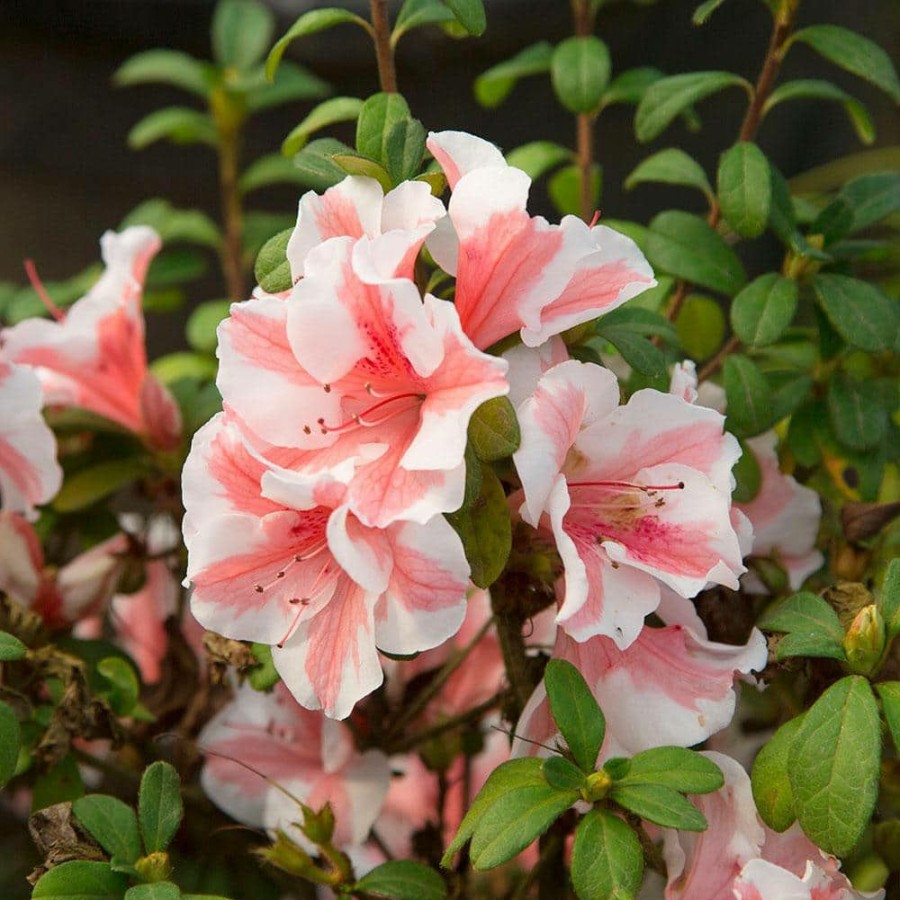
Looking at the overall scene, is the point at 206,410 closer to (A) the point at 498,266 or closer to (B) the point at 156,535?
(B) the point at 156,535

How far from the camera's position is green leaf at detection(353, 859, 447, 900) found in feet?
2.42

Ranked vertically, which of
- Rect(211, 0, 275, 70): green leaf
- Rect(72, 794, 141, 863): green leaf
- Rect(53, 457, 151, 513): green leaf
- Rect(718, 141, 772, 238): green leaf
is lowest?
Rect(53, 457, 151, 513): green leaf

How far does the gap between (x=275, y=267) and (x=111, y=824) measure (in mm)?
308

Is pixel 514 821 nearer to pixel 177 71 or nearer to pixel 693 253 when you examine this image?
pixel 693 253

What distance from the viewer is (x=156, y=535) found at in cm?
119

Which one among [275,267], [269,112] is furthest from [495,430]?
[269,112]

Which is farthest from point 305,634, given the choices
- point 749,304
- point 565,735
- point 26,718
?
point 749,304

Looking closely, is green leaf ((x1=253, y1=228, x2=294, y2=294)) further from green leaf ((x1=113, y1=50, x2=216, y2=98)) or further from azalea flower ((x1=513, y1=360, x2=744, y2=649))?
green leaf ((x1=113, y1=50, x2=216, y2=98))

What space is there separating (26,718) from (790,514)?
49 cm

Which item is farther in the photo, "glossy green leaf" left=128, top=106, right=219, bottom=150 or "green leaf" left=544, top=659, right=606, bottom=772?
"glossy green leaf" left=128, top=106, right=219, bottom=150

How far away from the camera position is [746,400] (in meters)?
0.82

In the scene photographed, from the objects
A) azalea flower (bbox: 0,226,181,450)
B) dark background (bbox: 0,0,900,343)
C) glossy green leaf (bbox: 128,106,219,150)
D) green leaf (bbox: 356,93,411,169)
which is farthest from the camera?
dark background (bbox: 0,0,900,343)

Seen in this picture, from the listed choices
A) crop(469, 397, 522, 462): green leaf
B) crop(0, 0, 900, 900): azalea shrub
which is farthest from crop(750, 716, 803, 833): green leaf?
crop(469, 397, 522, 462): green leaf

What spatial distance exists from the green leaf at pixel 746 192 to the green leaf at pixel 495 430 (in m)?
0.27
